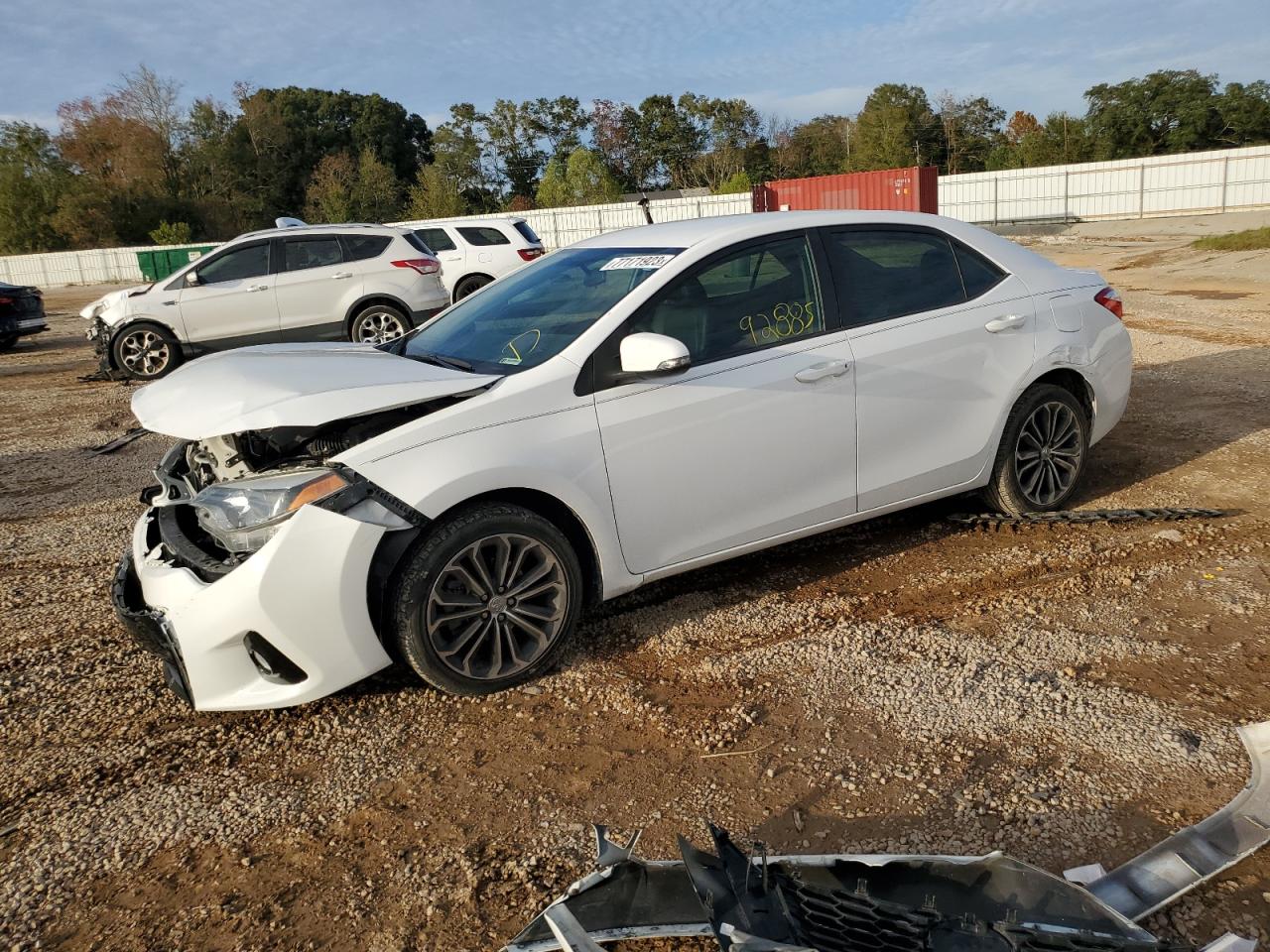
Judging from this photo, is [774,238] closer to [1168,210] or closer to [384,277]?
[384,277]

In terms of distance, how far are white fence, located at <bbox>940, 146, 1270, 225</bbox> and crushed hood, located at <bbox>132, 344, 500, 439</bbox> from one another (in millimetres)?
37547

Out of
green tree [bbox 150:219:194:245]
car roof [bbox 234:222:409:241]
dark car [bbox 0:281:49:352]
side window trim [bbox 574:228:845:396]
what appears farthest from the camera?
green tree [bbox 150:219:194:245]

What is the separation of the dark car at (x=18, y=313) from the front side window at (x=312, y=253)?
7.19 metres

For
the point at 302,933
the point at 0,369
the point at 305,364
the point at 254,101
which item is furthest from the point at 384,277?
the point at 254,101

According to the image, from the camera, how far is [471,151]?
7388cm

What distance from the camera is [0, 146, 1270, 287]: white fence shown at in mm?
36062

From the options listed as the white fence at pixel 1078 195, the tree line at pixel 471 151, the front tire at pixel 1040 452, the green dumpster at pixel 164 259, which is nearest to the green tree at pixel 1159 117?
the tree line at pixel 471 151

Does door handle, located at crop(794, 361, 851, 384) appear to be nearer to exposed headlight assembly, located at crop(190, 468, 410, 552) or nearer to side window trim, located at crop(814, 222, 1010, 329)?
side window trim, located at crop(814, 222, 1010, 329)

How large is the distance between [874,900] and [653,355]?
2012 mm

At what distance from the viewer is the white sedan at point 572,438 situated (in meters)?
3.27

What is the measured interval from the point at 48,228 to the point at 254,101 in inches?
1144

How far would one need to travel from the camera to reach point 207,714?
11.8 feet

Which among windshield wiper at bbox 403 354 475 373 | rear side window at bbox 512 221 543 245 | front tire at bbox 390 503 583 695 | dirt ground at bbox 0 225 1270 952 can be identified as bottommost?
dirt ground at bbox 0 225 1270 952

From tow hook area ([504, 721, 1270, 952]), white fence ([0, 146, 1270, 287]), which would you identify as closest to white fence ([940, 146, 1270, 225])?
white fence ([0, 146, 1270, 287])
